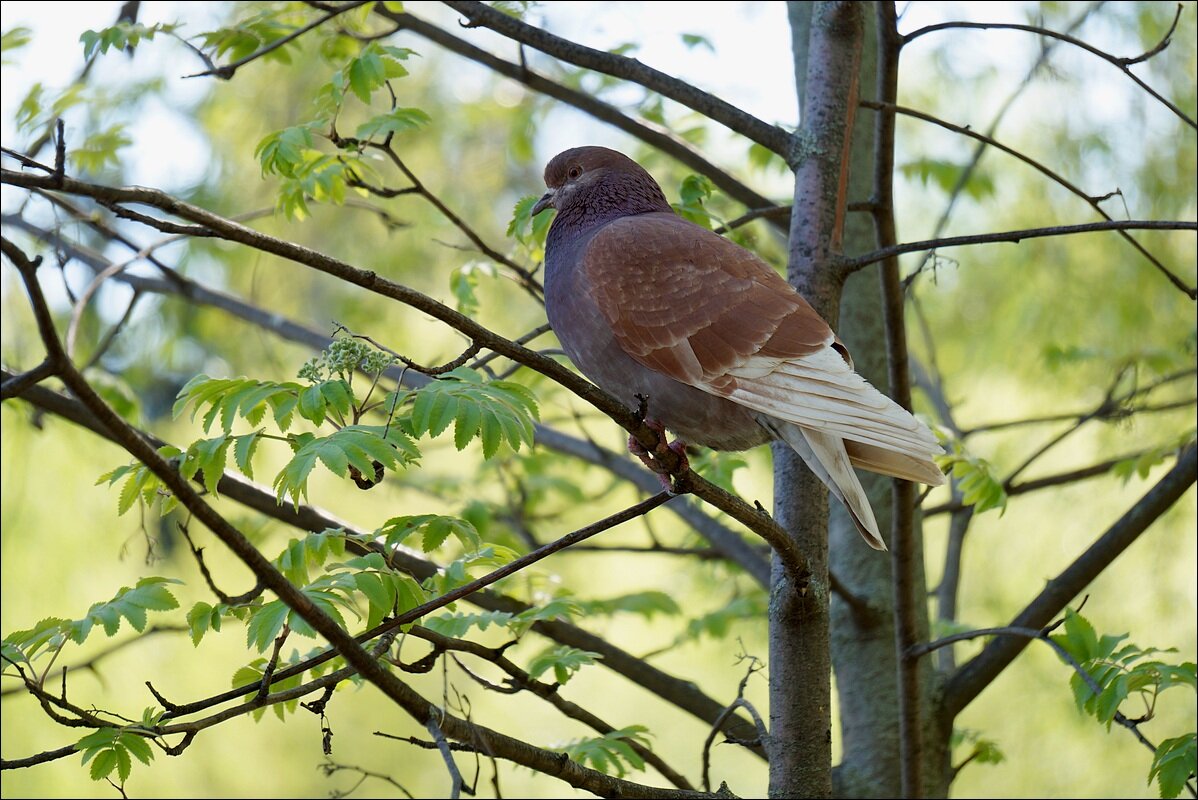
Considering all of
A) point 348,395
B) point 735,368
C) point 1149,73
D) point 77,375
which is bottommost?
point 77,375

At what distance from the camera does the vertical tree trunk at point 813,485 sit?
2270mm

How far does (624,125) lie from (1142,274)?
2.98 metres

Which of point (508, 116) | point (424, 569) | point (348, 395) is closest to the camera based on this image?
point (348, 395)

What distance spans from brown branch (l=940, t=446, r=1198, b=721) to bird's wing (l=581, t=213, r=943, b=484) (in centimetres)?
97

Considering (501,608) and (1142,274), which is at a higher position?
(1142,274)

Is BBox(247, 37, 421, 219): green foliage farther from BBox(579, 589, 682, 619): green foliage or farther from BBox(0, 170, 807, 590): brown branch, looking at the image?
BBox(579, 589, 682, 619): green foliage

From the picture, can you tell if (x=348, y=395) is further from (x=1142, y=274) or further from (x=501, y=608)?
(x=1142, y=274)

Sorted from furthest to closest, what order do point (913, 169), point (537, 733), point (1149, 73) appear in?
point (537, 733) → point (1149, 73) → point (913, 169)

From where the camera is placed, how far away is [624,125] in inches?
127

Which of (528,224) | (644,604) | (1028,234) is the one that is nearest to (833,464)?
(1028,234)

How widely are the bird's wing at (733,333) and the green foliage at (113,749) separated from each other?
1.11 m

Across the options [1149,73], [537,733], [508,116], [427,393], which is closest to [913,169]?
[1149,73]

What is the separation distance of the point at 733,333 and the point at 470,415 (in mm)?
627

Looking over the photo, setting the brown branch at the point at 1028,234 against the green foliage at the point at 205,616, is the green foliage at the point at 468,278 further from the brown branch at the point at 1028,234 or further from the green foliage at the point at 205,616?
the green foliage at the point at 205,616
